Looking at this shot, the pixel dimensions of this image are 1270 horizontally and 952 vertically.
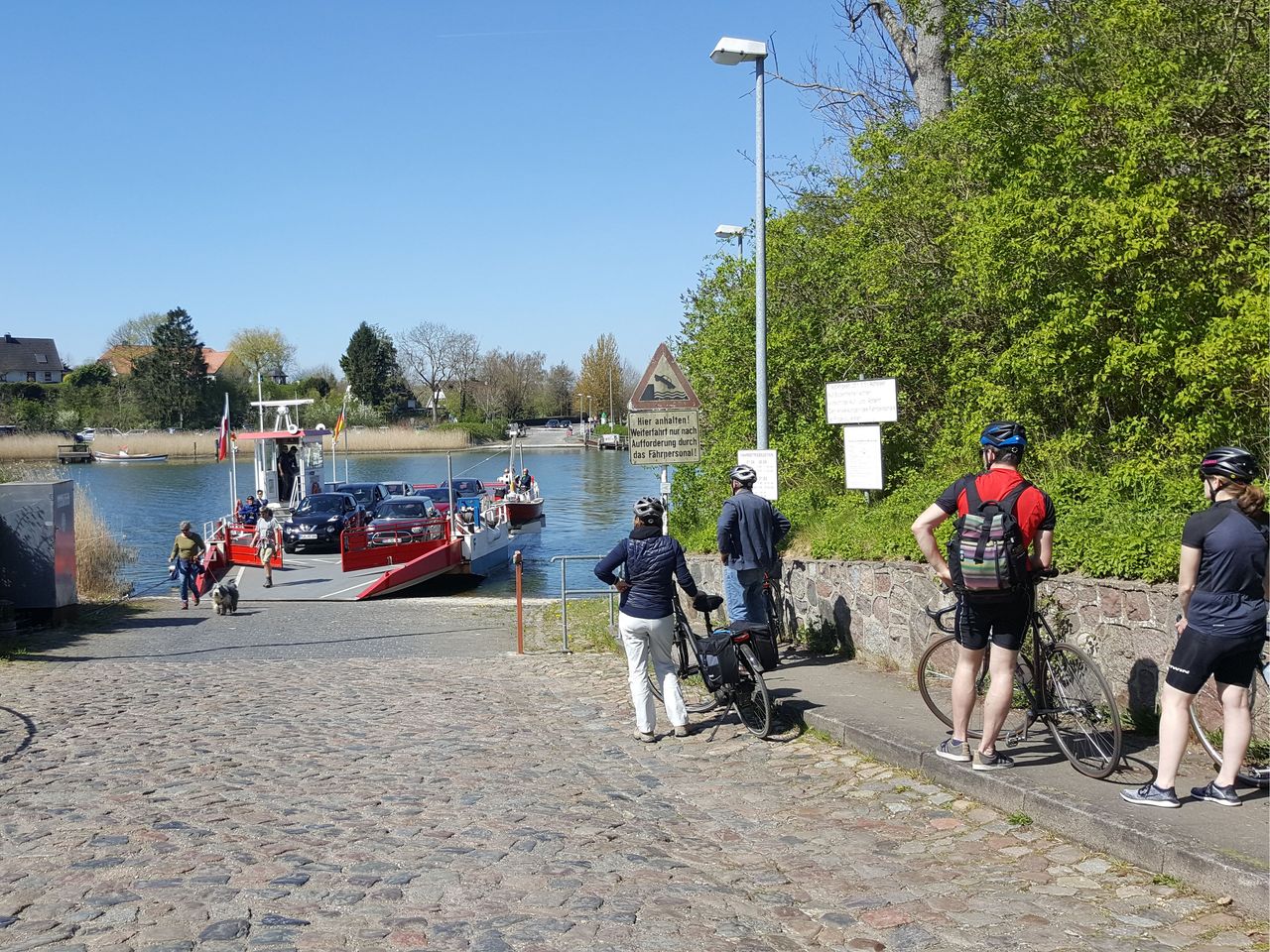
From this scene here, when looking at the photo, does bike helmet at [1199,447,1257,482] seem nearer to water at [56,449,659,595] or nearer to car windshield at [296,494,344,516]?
water at [56,449,659,595]

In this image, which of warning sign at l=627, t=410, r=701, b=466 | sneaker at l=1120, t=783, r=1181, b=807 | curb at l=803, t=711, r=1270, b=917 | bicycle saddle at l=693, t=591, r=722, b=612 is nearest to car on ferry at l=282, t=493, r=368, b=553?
warning sign at l=627, t=410, r=701, b=466

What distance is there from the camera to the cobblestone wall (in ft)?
22.8

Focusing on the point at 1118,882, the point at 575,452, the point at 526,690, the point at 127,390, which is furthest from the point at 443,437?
the point at 1118,882

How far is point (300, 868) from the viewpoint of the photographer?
561 centimetres

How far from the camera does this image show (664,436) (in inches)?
512

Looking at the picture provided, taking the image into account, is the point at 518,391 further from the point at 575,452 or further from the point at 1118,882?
the point at 1118,882

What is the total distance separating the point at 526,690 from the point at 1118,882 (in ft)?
23.3

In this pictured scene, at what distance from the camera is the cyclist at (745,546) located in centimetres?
980

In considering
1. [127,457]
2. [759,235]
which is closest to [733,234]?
[759,235]

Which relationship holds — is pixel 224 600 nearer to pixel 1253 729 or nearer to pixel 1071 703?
pixel 1071 703

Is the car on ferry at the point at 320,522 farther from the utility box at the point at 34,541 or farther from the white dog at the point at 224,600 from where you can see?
the utility box at the point at 34,541

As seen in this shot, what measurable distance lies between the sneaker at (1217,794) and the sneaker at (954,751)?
1.35 metres

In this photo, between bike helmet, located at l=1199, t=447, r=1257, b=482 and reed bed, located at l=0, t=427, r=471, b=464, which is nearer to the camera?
bike helmet, located at l=1199, t=447, r=1257, b=482

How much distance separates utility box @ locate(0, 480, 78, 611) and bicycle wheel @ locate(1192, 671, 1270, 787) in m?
16.1
